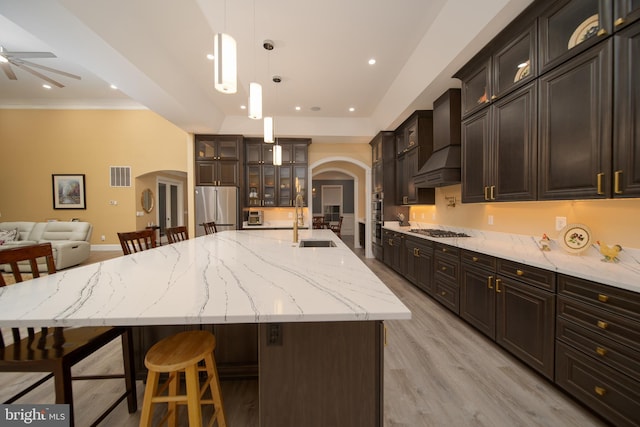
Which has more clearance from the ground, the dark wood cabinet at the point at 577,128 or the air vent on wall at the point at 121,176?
the air vent on wall at the point at 121,176

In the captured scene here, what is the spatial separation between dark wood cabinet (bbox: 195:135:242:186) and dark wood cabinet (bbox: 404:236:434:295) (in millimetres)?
3975

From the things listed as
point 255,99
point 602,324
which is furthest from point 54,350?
point 602,324

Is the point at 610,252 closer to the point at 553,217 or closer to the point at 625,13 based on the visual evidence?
the point at 553,217

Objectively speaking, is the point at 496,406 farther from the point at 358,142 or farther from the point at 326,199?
the point at 326,199

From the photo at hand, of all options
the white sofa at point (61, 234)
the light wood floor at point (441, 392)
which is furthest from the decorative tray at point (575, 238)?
the white sofa at point (61, 234)

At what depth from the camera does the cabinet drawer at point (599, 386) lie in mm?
1270

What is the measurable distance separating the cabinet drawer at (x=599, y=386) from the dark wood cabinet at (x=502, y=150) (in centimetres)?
119

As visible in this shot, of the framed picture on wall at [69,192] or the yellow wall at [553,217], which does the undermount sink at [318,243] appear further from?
the framed picture on wall at [69,192]

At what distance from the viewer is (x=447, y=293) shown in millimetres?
2889

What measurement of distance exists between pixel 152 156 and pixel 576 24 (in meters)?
8.43

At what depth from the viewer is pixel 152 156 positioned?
6953mm

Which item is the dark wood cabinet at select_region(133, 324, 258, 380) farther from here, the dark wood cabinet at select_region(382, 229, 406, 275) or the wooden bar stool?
the dark wood cabinet at select_region(382, 229, 406, 275)

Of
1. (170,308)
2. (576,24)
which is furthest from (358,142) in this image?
(170,308)

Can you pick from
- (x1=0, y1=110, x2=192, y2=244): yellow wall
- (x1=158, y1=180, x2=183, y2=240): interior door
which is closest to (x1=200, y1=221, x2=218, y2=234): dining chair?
(x1=0, y1=110, x2=192, y2=244): yellow wall
